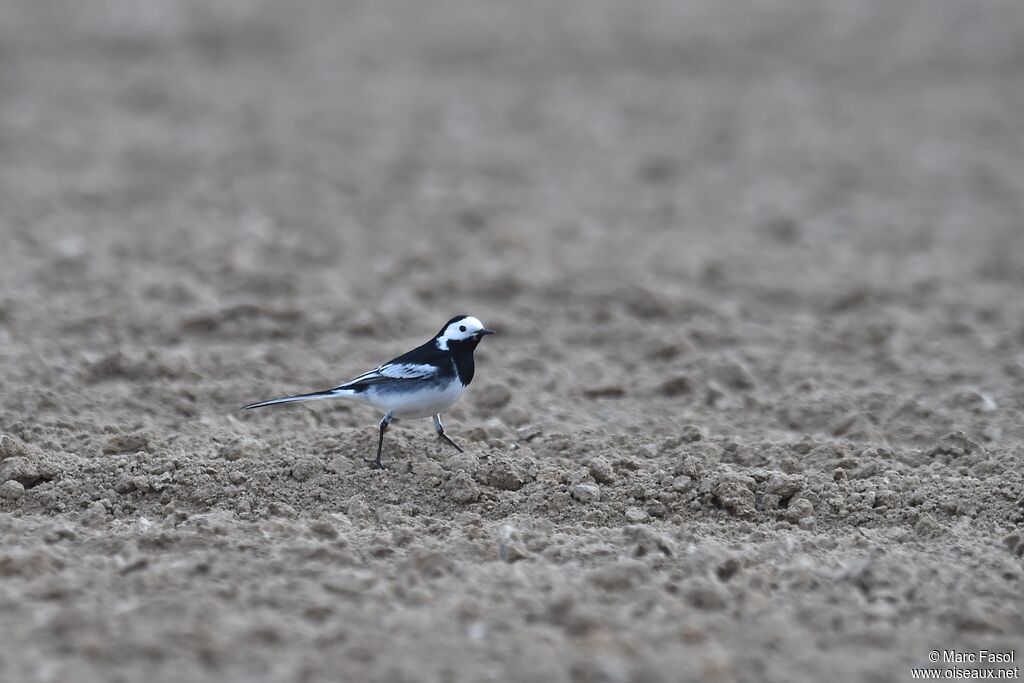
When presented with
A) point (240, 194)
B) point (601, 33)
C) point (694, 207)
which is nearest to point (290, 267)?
point (240, 194)

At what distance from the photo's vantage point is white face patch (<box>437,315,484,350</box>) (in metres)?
6.12

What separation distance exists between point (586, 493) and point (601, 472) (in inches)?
9.0

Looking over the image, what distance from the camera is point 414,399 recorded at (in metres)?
5.87

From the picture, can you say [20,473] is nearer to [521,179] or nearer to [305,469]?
[305,469]

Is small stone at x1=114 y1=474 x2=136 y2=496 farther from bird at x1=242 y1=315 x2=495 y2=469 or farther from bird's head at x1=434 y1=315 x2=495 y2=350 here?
bird's head at x1=434 y1=315 x2=495 y2=350

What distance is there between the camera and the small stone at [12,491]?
18.3 ft

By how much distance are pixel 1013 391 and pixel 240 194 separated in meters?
6.99

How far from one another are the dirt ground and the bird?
0.90ft

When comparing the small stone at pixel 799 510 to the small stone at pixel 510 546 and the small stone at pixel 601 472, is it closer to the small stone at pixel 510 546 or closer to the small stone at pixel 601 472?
the small stone at pixel 601 472

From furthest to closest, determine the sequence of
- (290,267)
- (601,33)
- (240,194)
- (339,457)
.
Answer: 1. (601,33)
2. (240,194)
3. (290,267)
4. (339,457)

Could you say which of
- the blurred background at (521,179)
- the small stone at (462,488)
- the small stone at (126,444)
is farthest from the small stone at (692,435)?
the small stone at (126,444)

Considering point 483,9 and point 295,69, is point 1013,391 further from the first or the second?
point 483,9

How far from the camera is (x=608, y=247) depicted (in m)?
10.5

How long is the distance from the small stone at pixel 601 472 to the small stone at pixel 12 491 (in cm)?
257
